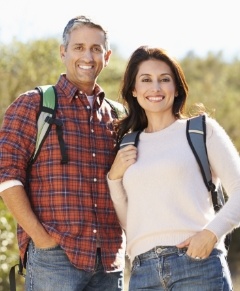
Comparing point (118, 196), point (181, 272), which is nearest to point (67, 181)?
point (118, 196)

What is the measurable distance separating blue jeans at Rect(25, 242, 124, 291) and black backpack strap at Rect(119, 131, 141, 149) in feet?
2.01

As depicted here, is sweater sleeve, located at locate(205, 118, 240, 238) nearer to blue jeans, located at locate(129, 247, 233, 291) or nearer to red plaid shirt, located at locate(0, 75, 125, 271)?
blue jeans, located at locate(129, 247, 233, 291)

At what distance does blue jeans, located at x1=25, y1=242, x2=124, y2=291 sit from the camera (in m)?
4.78

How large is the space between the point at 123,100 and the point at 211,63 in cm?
2552

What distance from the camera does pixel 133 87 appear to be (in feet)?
16.9

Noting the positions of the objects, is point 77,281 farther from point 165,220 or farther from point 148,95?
point 148,95

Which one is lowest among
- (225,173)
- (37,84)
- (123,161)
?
(225,173)

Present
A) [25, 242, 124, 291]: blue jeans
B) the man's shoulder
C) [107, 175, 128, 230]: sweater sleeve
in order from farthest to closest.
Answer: the man's shoulder
[107, 175, 128, 230]: sweater sleeve
[25, 242, 124, 291]: blue jeans

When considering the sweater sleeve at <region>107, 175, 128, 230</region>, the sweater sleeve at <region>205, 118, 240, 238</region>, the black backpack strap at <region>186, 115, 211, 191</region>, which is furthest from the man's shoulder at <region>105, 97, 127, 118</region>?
the sweater sleeve at <region>205, 118, 240, 238</region>

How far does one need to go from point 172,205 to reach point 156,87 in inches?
27.7

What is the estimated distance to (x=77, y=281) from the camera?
481cm

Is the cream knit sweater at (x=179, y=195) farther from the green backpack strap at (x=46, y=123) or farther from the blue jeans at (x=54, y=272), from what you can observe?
the green backpack strap at (x=46, y=123)

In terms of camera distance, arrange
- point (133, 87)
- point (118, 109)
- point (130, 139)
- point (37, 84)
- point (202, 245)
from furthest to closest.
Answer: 1. point (37, 84)
2. point (118, 109)
3. point (133, 87)
4. point (130, 139)
5. point (202, 245)

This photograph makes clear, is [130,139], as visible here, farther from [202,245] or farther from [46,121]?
[202,245]
